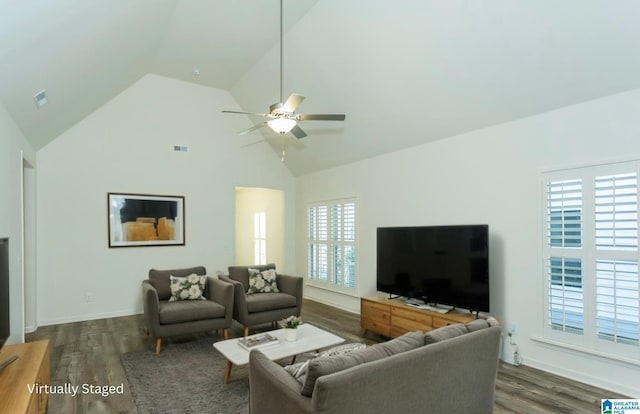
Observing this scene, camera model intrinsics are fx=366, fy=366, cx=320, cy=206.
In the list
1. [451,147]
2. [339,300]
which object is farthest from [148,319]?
[451,147]

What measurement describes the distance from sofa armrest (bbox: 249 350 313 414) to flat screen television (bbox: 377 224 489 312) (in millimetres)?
2664

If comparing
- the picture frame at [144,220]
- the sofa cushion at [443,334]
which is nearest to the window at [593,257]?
the sofa cushion at [443,334]

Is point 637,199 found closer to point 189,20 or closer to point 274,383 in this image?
point 274,383

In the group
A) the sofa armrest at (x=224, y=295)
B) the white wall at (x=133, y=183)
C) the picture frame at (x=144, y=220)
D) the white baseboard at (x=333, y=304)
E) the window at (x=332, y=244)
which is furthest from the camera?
the window at (x=332, y=244)

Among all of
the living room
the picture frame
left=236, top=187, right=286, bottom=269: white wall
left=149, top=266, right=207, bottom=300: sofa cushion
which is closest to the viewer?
the living room

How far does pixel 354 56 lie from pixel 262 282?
130 inches

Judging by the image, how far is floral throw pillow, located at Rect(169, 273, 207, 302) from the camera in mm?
4840

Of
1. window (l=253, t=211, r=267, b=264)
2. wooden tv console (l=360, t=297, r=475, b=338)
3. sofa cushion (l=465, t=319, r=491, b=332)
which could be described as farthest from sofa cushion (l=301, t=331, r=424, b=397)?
window (l=253, t=211, r=267, b=264)

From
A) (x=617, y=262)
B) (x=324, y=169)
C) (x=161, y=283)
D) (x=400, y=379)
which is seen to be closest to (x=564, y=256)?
(x=617, y=262)

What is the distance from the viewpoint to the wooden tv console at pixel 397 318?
13.5 ft

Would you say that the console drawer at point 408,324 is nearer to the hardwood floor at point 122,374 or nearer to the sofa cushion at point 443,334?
the hardwood floor at point 122,374

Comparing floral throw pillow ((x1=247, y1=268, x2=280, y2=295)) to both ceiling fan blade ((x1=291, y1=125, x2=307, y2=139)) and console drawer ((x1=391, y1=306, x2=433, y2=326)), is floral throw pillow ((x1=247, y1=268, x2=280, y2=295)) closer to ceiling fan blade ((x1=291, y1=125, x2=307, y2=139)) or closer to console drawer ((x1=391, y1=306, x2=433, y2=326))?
console drawer ((x1=391, y1=306, x2=433, y2=326))

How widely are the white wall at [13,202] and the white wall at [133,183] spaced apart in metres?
1.33

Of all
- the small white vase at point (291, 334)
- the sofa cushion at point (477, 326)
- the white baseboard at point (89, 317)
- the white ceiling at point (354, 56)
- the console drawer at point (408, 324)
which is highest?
the white ceiling at point (354, 56)
